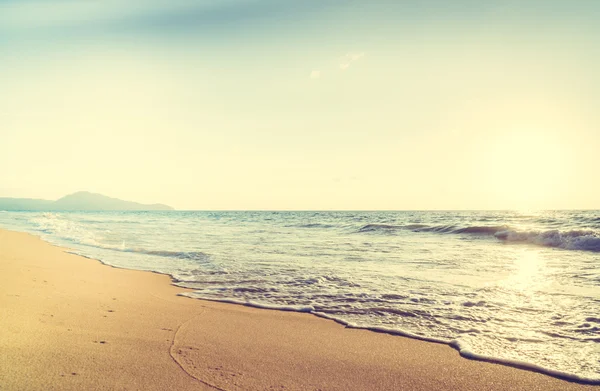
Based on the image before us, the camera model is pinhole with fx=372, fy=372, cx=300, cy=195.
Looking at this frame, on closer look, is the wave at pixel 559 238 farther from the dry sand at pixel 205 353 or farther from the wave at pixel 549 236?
the dry sand at pixel 205 353

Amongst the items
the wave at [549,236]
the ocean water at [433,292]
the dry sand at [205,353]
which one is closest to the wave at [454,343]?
the ocean water at [433,292]

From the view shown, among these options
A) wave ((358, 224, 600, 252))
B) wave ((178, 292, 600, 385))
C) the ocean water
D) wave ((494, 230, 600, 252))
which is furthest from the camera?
wave ((358, 224, 600, 252))

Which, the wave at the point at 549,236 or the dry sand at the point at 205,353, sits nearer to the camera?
the dry sand at the point at 205,353

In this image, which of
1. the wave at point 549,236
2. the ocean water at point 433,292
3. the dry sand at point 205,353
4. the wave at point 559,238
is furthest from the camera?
the wave at point 549,236

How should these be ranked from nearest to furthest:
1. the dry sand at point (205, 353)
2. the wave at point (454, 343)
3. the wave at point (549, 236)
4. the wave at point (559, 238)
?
the dry sand at point (205, 353) < the wave at point (454, 343) < the wave at point (559, 238) < the wave at point (549, 236)

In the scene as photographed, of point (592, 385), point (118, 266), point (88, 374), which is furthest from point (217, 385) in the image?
point (118, 266)

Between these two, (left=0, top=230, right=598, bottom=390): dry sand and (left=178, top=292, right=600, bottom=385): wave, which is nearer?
(left=0, top=230, right=598, bottom=390): dry sand

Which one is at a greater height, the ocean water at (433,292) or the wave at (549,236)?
the wave at (549,236)

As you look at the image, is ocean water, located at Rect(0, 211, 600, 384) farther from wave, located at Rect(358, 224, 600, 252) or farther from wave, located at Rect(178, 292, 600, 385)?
wave, located at Rect(358, 224, 600, 252)

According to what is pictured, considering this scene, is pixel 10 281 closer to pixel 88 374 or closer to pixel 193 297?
pixel 193 297

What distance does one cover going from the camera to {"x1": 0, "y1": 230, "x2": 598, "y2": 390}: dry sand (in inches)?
132

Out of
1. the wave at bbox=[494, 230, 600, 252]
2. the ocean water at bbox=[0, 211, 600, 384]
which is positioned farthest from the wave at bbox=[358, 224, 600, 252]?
the ocean water at bbox=[0, 211, 600, 384]

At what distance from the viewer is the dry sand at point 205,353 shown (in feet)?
11.0

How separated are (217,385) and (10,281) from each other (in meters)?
5.93
